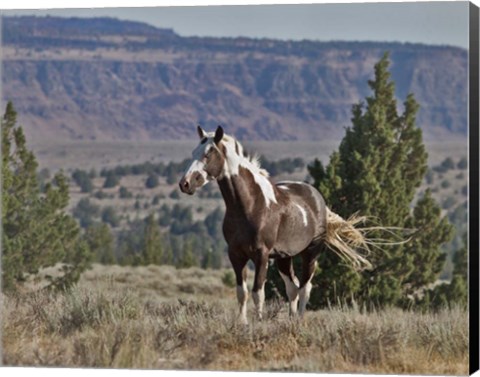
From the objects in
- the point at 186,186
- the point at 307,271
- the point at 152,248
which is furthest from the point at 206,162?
the point at 152,248

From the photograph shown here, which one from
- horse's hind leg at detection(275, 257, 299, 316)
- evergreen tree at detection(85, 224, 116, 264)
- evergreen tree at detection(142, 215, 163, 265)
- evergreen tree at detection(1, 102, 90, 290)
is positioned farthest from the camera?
evergreen tree at detection(142, 215, 163, 265)

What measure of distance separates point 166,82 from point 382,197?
55347mm

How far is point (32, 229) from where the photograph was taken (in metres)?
33.8

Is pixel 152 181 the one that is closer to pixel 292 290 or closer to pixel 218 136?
pixel 292 290

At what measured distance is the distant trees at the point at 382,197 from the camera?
18859mm

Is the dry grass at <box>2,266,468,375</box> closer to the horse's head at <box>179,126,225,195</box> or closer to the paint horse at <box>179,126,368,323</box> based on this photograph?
the paint horse at <box>179,126,368,323</box>

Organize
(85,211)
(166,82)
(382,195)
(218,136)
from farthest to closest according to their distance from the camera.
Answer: (166,82) → (85,211) → (382,195) → (218,136)

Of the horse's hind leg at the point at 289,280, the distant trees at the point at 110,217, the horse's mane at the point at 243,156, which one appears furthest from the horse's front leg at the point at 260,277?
the distant trees at the point at 110,217

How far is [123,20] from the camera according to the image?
2817 inches

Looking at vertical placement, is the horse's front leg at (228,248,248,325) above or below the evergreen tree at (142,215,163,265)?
above

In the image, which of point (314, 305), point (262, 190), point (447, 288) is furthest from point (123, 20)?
point (262, 190)

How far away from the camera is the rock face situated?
69625 millimetres

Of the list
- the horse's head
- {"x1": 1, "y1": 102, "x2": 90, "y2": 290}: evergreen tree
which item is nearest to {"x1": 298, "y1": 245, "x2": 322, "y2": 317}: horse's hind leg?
the horse's head

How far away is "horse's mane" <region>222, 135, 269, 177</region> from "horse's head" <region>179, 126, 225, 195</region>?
0.51 ft
